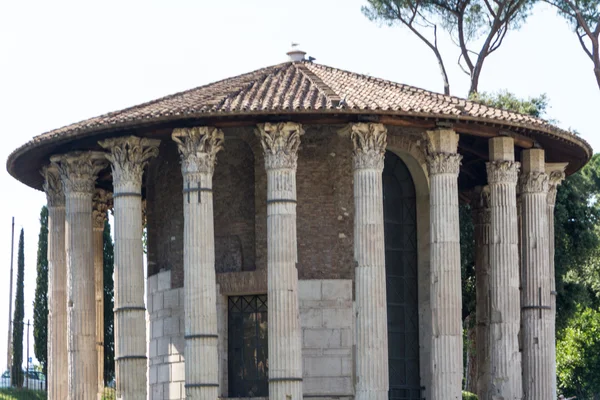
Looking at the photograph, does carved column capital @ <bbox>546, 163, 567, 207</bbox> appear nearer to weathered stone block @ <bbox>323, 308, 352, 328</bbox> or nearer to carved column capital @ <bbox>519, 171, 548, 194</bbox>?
carved column capital @ <bbox>519, 171, 548, 194</bbox>

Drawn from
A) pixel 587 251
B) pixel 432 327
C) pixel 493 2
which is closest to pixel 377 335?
pixel 432 327

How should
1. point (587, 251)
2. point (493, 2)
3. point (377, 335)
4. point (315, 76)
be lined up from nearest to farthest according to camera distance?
point (377, 335) → point (315, 76) → point (587, 251) → point (493, 2)

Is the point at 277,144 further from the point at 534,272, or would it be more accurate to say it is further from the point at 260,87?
the point at 534,272

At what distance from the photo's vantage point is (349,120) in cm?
3309

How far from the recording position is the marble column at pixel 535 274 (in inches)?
1416

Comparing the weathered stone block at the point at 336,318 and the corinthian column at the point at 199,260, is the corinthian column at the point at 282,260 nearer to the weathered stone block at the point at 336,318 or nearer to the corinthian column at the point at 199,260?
the corinthian column at the point at 199,260

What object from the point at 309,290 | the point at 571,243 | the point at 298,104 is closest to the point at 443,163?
the point at 298,104

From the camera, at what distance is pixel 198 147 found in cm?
3300

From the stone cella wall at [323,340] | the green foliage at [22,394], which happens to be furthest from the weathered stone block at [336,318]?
the green foliage at [22,394]

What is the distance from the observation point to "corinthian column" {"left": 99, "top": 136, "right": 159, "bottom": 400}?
110ft

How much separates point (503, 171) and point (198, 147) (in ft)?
20.6

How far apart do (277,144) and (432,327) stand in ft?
15.0

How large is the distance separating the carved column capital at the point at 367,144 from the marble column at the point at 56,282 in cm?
709

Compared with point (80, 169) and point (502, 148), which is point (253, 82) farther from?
point (502, 148)
